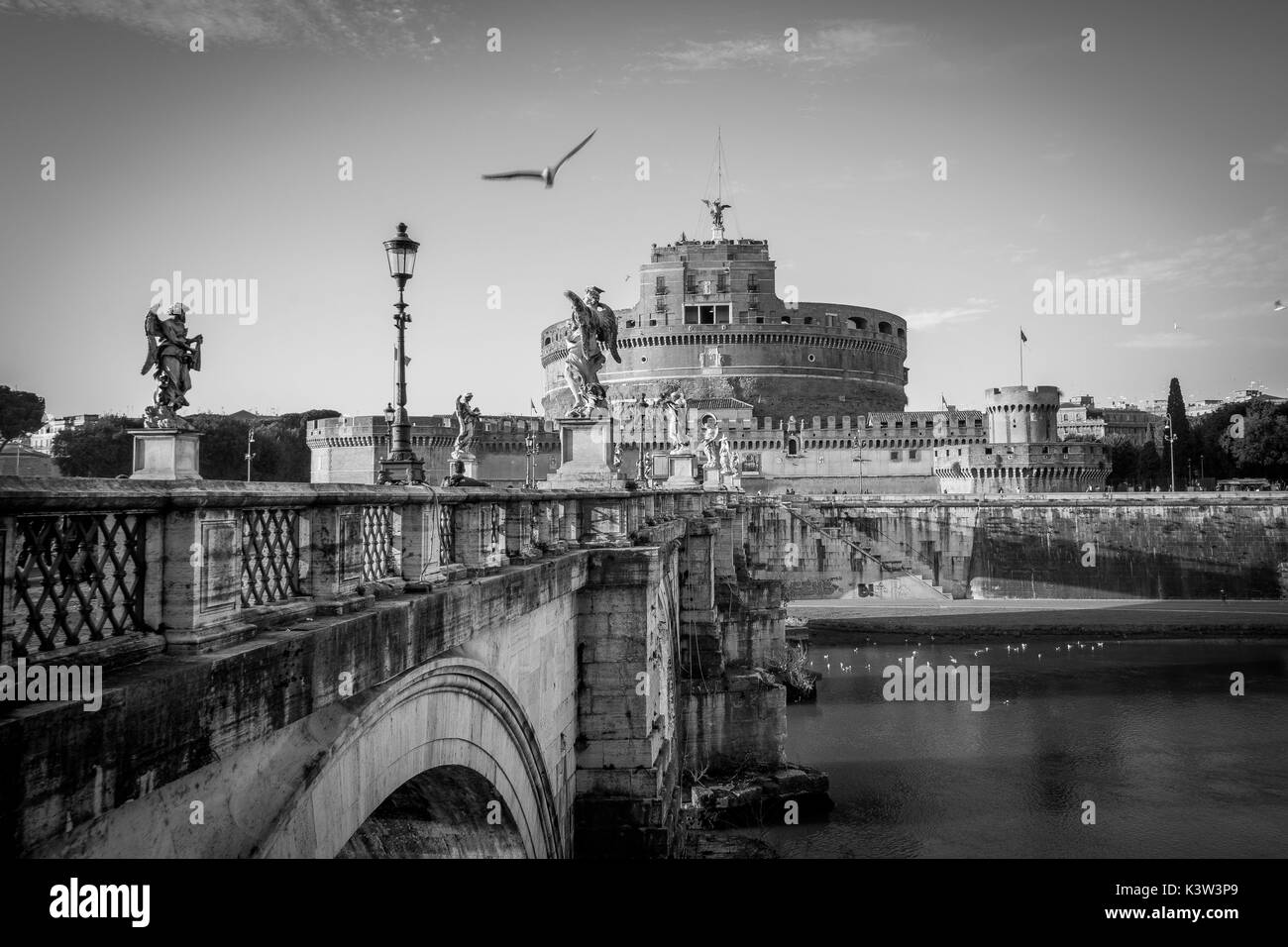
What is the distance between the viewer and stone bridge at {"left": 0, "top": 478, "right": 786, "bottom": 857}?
121 inches

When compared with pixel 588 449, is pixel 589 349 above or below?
above

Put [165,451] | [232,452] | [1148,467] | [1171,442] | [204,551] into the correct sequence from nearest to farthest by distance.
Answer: [204,551], [165,451], [232,452], [1171,442], [1148,467]

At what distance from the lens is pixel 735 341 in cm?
10225

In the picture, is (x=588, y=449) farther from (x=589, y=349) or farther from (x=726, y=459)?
(x=726, y=459)

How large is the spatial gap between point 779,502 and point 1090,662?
26907mm

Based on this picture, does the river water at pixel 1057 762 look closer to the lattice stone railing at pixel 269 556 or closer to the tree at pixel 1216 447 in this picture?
the lattice stone railing at pixel 269 556

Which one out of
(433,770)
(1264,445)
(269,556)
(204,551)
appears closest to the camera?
(204,551)

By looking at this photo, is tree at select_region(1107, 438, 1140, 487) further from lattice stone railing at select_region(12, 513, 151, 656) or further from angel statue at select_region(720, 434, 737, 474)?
lattice stone railing at select_region(12, 513, 151, 656)

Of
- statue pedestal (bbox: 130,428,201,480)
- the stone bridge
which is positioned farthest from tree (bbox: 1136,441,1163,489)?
statue pedestal (bbox: 130,428,201,480)

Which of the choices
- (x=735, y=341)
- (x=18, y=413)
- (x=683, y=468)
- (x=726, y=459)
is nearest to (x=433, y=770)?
(x=18, y=413)

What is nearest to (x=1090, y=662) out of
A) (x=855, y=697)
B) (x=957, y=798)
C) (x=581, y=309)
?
(x=855, y=697)

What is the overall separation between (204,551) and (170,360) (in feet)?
17.2

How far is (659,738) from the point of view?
39.5 feet

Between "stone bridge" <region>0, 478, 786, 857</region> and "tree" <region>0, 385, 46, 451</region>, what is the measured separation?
14.4 metres
